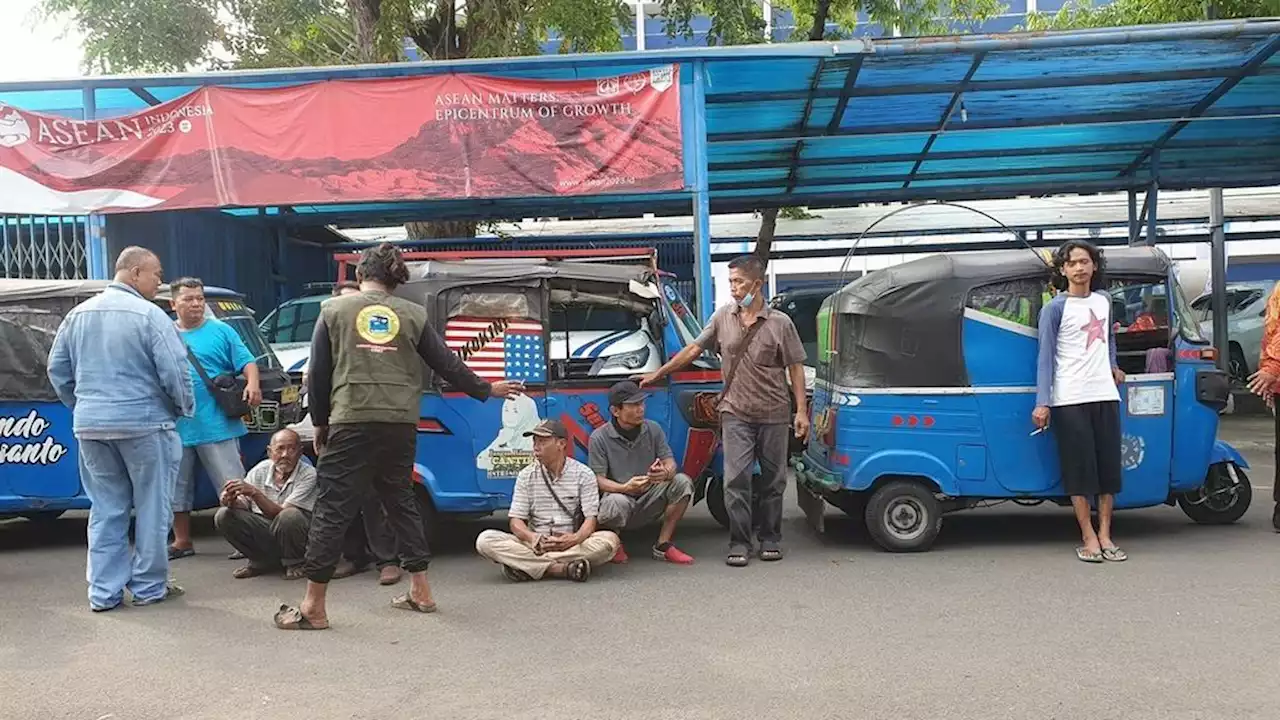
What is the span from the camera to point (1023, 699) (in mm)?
3629

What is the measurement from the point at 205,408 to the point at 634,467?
2688mm

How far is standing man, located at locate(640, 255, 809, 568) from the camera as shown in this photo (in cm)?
578

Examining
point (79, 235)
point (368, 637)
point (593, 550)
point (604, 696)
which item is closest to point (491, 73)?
point (79, 235)

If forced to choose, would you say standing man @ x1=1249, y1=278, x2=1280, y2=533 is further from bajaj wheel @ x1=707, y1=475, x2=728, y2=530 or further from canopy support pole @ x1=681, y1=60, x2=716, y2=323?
canopy support pole @ x1=681, y1=60, x2=716, y2=323

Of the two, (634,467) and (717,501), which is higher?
(634,467)

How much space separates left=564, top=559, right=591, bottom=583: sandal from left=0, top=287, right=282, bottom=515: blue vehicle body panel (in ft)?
10.7

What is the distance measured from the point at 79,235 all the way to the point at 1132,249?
29.8 feet

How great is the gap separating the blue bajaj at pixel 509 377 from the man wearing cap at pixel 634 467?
0.25 m

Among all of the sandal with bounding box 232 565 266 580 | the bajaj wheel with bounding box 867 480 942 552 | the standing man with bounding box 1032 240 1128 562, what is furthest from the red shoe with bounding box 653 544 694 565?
the sandal with bounding box 232 565 266 580

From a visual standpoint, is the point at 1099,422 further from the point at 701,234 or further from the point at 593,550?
the point at 701,234

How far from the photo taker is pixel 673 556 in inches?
231

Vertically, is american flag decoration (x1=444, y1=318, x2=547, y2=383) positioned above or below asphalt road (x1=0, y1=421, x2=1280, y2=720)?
above

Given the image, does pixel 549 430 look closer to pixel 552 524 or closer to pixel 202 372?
pixel 552 524

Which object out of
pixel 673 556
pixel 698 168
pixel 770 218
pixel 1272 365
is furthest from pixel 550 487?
pixel 770 218
